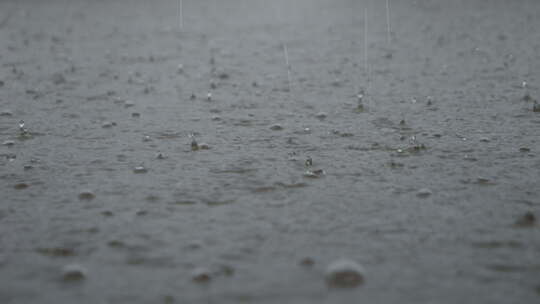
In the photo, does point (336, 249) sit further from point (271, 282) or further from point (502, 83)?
point (502, 83)

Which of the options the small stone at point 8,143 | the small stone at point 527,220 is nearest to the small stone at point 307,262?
the small stone at point 527,220

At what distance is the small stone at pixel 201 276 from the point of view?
2.84m

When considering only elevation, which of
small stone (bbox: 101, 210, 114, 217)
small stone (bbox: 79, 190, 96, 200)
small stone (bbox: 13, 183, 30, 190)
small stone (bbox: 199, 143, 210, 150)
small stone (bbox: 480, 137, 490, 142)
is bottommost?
small stone (bbox: 101, 210, 114, 217)

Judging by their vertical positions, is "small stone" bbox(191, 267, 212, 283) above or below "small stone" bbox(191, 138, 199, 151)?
below

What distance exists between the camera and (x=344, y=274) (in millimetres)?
2842

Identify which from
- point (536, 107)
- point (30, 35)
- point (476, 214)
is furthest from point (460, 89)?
A: point (30, 35)

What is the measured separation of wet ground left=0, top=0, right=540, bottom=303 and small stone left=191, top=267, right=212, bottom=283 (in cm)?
1

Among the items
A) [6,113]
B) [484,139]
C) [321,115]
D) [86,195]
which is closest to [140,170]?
[86,195]

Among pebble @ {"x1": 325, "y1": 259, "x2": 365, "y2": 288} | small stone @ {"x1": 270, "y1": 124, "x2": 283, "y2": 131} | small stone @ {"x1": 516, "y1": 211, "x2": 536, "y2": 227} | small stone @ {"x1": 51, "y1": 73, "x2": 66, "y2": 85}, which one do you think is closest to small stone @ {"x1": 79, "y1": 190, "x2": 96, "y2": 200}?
pebble @ {"x1": 325, "y1": 259, "x2": 365, "y2": 288}

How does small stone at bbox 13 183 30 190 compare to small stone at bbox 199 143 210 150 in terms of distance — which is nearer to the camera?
small stone at bbox 13 183 30 190

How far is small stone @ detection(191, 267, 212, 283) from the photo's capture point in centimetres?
284

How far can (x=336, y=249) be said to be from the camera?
3.18m

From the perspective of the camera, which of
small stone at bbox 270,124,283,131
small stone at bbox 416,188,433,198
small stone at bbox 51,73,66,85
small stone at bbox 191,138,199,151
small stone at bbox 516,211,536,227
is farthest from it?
small stone at bbox 51,73,66,85

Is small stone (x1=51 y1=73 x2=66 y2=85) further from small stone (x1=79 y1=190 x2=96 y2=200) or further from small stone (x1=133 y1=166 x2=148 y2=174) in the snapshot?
small stone (x1=79 y1=190 x2=96 y2=200)
